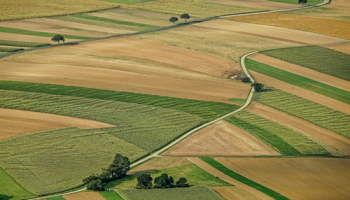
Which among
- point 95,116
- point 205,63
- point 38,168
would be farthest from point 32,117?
point 205,63

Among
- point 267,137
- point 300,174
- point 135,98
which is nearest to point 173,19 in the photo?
point 135,98

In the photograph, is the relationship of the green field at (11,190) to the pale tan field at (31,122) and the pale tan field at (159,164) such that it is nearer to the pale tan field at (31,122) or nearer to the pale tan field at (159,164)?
the pale tan field at (31,122)

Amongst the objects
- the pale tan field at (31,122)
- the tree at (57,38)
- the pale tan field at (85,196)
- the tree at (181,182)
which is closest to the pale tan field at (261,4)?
the tree at (57,38)

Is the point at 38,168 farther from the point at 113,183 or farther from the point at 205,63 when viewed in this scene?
the point at 205,63

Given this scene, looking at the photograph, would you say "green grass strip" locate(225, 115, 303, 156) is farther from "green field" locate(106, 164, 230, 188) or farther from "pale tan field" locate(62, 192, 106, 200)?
"pale tan field" locate(62, 192, 106, 200)

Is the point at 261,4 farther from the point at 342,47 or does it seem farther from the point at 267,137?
the point at 267,137

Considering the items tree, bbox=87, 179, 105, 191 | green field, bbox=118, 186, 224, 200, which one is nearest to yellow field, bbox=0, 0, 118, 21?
tree, bbox=87, 179, 105, 191
